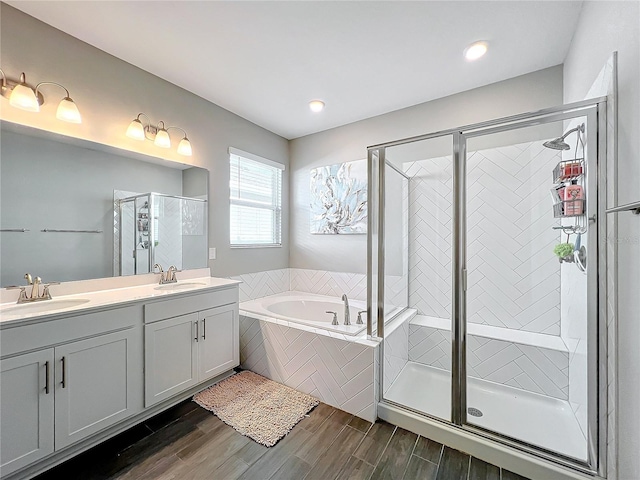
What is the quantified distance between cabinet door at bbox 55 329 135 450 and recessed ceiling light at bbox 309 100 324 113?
97.0 inches

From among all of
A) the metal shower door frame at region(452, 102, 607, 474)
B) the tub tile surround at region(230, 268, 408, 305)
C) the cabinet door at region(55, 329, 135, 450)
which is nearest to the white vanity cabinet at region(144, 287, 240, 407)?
the cabinet door at region(55, 329, 135, 450)

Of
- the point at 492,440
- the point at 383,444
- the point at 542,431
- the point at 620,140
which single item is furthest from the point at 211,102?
the point at 542,431

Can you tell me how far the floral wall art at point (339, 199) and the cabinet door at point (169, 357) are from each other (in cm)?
183

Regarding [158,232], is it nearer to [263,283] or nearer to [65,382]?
[65,382]

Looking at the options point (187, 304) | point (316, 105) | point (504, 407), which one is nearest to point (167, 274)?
point (187, 304)

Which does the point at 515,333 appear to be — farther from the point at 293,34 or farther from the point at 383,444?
the point at 293,34

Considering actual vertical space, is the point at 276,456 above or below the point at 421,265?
below

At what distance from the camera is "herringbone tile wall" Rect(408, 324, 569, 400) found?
191 cm

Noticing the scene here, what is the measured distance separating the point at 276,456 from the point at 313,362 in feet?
2.17

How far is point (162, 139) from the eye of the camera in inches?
88.7

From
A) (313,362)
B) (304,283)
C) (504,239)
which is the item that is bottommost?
(313,362)

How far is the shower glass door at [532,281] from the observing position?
A: 4.94ft

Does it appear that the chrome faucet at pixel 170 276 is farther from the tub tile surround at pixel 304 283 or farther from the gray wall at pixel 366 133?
the gray wall at pixel 366 133

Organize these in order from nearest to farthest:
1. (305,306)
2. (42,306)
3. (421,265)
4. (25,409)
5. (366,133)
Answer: (25,409) → (42,306) → (421,265) → (366,133) → (305,306)
